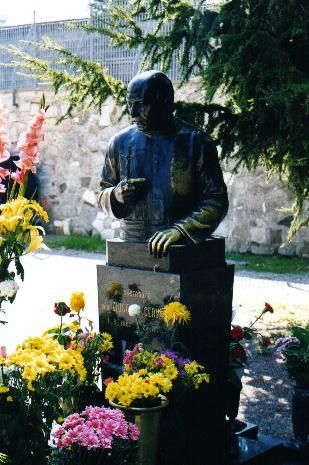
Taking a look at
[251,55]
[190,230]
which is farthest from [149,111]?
[251,55]

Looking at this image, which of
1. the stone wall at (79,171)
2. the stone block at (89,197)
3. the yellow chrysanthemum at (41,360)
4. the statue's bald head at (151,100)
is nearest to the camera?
the yellow chrysanthemum at (41,360)

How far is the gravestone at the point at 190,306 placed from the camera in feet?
12.5

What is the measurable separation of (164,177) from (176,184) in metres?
0.08

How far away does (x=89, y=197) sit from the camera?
1226cm

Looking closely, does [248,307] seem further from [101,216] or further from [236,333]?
[101,216]

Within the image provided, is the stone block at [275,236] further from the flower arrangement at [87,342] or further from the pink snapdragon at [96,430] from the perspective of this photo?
the pink snapdragon at [96,430]

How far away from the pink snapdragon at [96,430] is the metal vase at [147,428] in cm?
22

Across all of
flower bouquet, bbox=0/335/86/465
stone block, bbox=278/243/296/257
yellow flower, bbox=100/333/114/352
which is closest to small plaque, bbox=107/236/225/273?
yellow flower, bbox=100/333/114/352

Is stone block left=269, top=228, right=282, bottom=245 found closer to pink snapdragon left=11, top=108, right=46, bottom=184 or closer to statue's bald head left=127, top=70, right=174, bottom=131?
statue's bald head left=127, top=70, right=174, bottom=131

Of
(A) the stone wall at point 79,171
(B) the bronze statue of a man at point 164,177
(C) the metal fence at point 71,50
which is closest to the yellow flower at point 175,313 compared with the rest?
(B) the bronze statue of a man at point 164,177

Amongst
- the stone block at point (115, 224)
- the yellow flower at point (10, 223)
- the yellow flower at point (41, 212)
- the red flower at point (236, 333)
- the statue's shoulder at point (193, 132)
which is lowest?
the stone block at point (115, 224)

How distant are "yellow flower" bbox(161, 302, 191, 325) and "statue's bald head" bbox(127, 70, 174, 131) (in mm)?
1053

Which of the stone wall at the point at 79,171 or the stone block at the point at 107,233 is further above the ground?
the stone wall at the point at 79,171

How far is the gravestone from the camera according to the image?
12.5 ft
